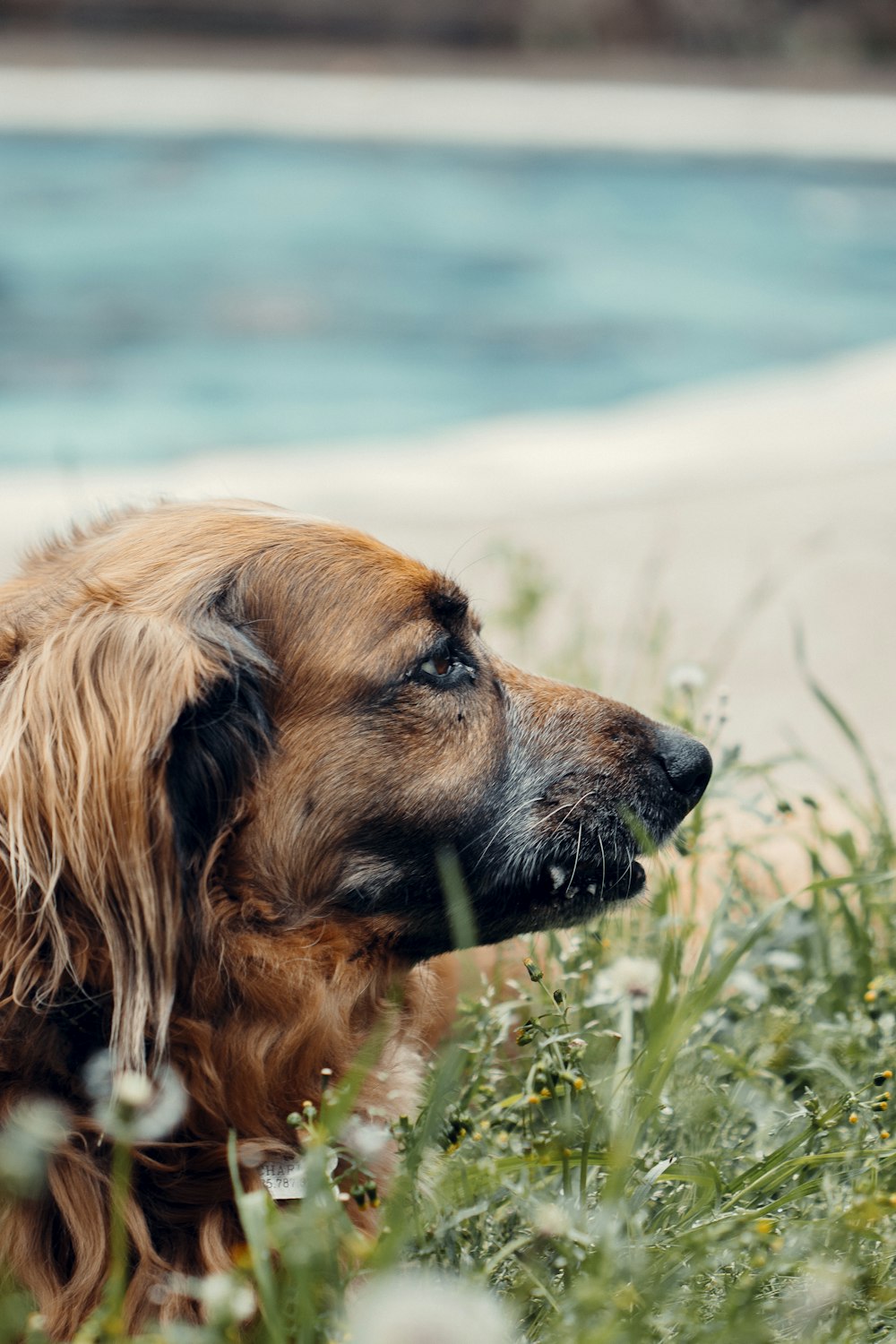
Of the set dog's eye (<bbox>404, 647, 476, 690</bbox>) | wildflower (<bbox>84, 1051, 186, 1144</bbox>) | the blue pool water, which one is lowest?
wildflower (<bbox>84, 1051, 186, 1144</bbox>)

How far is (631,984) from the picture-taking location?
2443 millimetres

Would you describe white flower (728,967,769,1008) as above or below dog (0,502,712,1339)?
below

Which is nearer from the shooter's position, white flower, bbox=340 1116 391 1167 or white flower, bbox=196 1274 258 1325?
white flower, bbox=196 1274 258 1325

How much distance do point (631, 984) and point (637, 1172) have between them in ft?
1.43

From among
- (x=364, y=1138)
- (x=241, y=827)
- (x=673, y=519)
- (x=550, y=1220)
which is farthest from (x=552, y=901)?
(x=673, y=519)

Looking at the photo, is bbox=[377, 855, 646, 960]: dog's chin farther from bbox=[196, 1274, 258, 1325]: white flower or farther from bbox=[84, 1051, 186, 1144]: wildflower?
bbox=[196, 1274, 258, 1325]: white flower

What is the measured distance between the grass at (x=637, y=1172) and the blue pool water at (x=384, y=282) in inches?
316

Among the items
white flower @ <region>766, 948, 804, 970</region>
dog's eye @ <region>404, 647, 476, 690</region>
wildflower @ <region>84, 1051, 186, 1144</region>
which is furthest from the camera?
white flower @ <region>766, 948, 804, 970</region>

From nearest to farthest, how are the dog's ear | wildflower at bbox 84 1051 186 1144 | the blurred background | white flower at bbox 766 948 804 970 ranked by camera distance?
wildflower at bbox 84 1051 186 1144 → the dog's ear → white flower at bbox 766 948 804 970 → the blurred background

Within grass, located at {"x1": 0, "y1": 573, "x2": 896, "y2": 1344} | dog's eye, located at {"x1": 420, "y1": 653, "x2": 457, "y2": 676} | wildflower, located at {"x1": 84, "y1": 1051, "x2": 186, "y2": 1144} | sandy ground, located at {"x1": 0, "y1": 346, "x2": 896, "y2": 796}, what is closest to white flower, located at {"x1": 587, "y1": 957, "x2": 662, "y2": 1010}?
grass, located at {"x1": 0, "y1": 573, "x2": 896, "y2": 1344}

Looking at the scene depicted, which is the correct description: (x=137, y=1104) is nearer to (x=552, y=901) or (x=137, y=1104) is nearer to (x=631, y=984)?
(x=552, y=901)

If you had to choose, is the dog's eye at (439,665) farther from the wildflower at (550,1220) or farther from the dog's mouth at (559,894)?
the wildflower at (550,1220)

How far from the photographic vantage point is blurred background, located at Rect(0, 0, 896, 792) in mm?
5543

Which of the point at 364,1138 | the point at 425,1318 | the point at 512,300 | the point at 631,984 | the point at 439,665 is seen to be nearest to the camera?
the point at 425,1318
